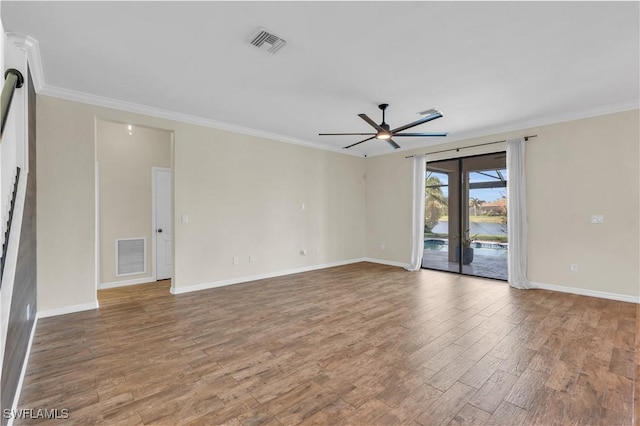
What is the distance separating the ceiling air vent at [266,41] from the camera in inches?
99.8

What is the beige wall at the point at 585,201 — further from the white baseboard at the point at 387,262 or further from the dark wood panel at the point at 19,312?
the dark wood panel at the point at 19,312

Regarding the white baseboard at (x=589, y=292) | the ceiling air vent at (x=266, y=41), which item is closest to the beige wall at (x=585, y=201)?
the white baseboard at (x=589, y=292)

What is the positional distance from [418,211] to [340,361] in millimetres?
4528

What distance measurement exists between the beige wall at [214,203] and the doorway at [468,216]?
1821mm

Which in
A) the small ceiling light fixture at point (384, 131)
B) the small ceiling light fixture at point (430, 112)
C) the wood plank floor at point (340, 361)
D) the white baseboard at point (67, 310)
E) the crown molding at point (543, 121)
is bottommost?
the wood plank floor at point (340, 361)

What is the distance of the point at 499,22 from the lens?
2.38 m

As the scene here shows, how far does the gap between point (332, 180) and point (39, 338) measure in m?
5.49

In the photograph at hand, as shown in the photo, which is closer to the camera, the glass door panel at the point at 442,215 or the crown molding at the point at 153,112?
the crown molding at the point at 153,112

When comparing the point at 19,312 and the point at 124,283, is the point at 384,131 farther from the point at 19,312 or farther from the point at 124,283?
the point at 124,283

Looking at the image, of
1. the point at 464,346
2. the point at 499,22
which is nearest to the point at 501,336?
the point at 464,346

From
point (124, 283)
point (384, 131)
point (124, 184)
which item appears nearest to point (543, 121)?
point (384, 131)

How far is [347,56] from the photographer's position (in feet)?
9.47

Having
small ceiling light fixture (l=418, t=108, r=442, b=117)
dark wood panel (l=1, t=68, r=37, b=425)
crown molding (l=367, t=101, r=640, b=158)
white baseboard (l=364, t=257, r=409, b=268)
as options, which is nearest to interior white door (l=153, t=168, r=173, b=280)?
dark wood panel (l=1, t=68, r=37, b=425)

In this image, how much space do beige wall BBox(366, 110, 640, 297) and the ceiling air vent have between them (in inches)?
181
